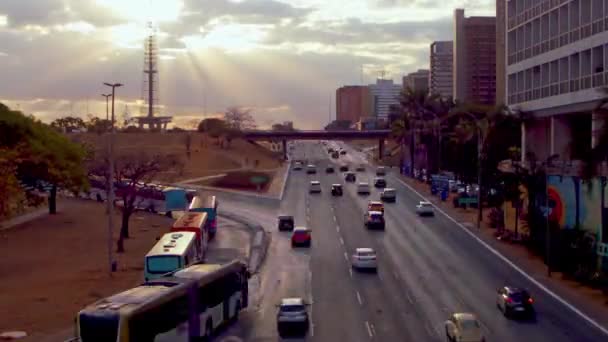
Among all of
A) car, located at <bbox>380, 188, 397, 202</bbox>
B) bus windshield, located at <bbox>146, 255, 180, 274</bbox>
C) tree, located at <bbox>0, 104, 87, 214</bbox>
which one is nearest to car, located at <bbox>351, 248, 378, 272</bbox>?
bus windshield, located at <bbox>146, 255, 180, 274</bbox>

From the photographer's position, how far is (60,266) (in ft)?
165

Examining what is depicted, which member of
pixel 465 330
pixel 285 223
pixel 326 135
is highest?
pixel 326 135

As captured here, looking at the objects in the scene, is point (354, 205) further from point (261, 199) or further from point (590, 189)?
point (590, 189)

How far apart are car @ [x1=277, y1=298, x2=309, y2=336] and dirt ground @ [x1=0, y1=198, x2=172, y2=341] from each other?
27.5 ft

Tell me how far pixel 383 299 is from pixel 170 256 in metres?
10.6

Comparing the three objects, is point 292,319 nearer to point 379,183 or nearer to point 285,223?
point 285,223

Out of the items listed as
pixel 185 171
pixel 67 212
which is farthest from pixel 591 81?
pixel 185 171

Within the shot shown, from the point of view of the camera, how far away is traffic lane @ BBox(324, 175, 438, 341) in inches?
1260

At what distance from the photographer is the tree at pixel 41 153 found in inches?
2502

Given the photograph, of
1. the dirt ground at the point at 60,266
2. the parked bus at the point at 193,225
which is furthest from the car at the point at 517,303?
the parked bus at the point at 193,225

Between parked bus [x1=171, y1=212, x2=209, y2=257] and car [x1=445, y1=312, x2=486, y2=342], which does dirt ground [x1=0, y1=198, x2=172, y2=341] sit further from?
car [x1=445, y1=312, x2=486, y2=342]

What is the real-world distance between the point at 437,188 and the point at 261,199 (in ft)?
62.7

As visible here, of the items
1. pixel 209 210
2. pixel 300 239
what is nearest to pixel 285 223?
pixel 209 210

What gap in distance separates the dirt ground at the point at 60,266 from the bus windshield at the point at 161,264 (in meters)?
2.04
